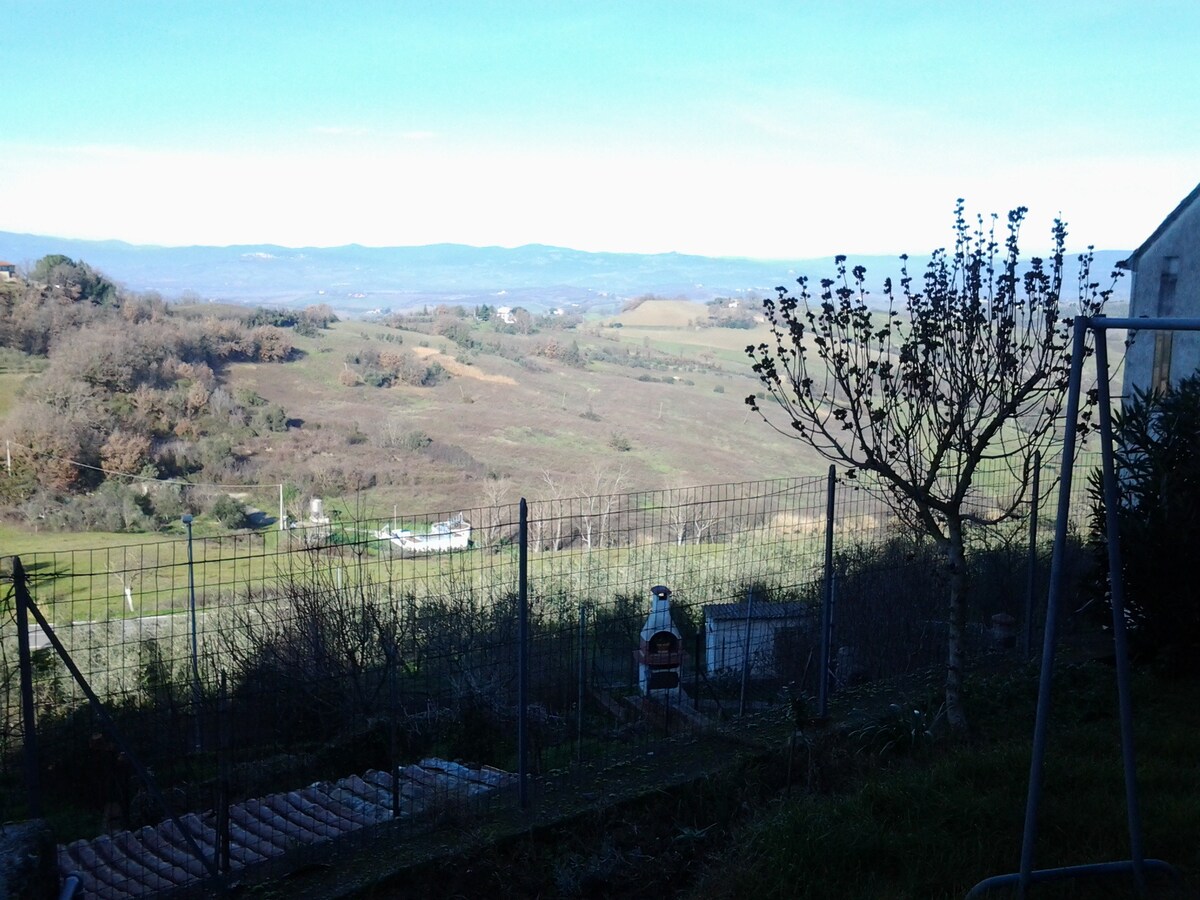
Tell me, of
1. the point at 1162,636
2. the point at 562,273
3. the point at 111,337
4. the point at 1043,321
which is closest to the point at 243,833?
the point at 1043,321

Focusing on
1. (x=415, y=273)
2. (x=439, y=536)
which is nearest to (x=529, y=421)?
(x=439, y=536)

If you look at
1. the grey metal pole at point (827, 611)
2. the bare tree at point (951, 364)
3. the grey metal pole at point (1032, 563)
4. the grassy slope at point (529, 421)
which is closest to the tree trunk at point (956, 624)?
the bare tree at point (951, 364)

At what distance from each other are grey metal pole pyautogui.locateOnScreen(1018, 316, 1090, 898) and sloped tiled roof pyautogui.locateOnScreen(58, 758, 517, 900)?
3.24 metres

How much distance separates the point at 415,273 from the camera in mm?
144625

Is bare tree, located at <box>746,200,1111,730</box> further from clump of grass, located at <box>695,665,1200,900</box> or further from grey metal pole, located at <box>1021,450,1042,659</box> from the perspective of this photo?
grey metal pole, located at <box>1021,450,1042,659</box>

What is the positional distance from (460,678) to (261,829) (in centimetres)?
408

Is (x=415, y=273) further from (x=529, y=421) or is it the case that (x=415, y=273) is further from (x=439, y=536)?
(x=439, y=536)

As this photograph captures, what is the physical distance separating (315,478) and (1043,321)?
1740 inches

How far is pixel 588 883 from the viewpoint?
15.6 ft

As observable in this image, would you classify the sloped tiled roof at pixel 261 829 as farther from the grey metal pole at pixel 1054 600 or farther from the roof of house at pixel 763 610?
the grey metal pole at pixel 1054 600

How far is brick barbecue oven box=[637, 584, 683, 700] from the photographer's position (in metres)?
8.65

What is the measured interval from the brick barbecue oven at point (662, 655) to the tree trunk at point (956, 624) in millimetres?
2611

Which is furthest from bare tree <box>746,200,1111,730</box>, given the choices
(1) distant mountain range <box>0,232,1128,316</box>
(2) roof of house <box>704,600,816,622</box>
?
(1) distant mountain range <box>0,232,1128,316</box>

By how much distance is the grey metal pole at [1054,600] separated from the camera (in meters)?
3.50
